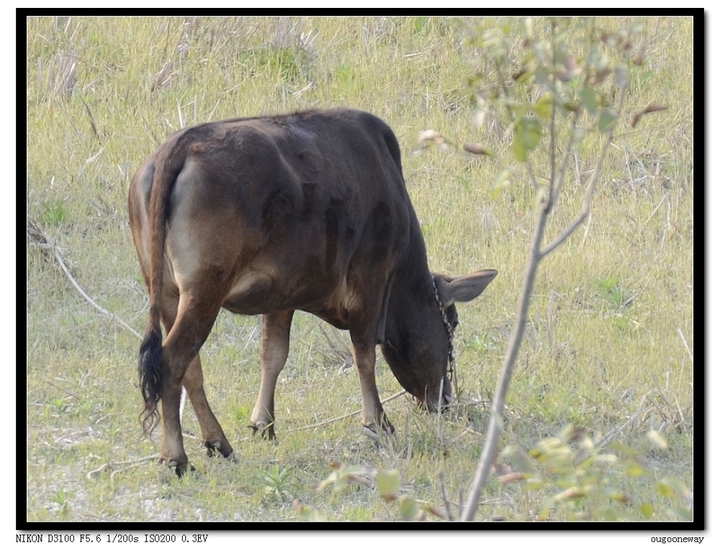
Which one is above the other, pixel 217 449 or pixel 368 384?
pixel 368 384

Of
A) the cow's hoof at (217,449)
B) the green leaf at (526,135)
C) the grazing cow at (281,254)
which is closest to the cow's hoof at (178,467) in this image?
the grazing cow at (281,254)

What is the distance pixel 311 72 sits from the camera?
1136 cm

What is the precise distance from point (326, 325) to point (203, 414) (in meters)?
2.29

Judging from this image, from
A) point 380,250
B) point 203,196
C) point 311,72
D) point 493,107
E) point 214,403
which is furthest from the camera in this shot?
point 311,72

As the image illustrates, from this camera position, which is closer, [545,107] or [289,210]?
[545,107]

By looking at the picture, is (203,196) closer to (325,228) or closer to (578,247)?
(325,228)

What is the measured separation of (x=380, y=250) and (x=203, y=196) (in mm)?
1417

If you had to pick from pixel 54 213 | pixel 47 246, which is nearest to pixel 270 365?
pixel 47 246

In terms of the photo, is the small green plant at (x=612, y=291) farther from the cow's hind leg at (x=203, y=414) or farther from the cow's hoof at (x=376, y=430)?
the cow's hind leg at (x=203, y=414)

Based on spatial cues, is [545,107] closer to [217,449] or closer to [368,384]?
[217,449]

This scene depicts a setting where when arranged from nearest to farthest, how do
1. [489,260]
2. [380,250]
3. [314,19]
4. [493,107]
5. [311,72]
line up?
1. [493,107]
2. [380,250]
3. [489,260]
4. [311,72]
5. [314,19]

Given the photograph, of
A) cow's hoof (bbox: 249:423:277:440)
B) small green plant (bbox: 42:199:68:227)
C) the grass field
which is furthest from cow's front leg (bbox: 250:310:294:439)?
small green plant (bbox: 42:199:68:227)

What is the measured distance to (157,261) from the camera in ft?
16.2

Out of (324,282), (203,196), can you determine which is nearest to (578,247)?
(324,282)
